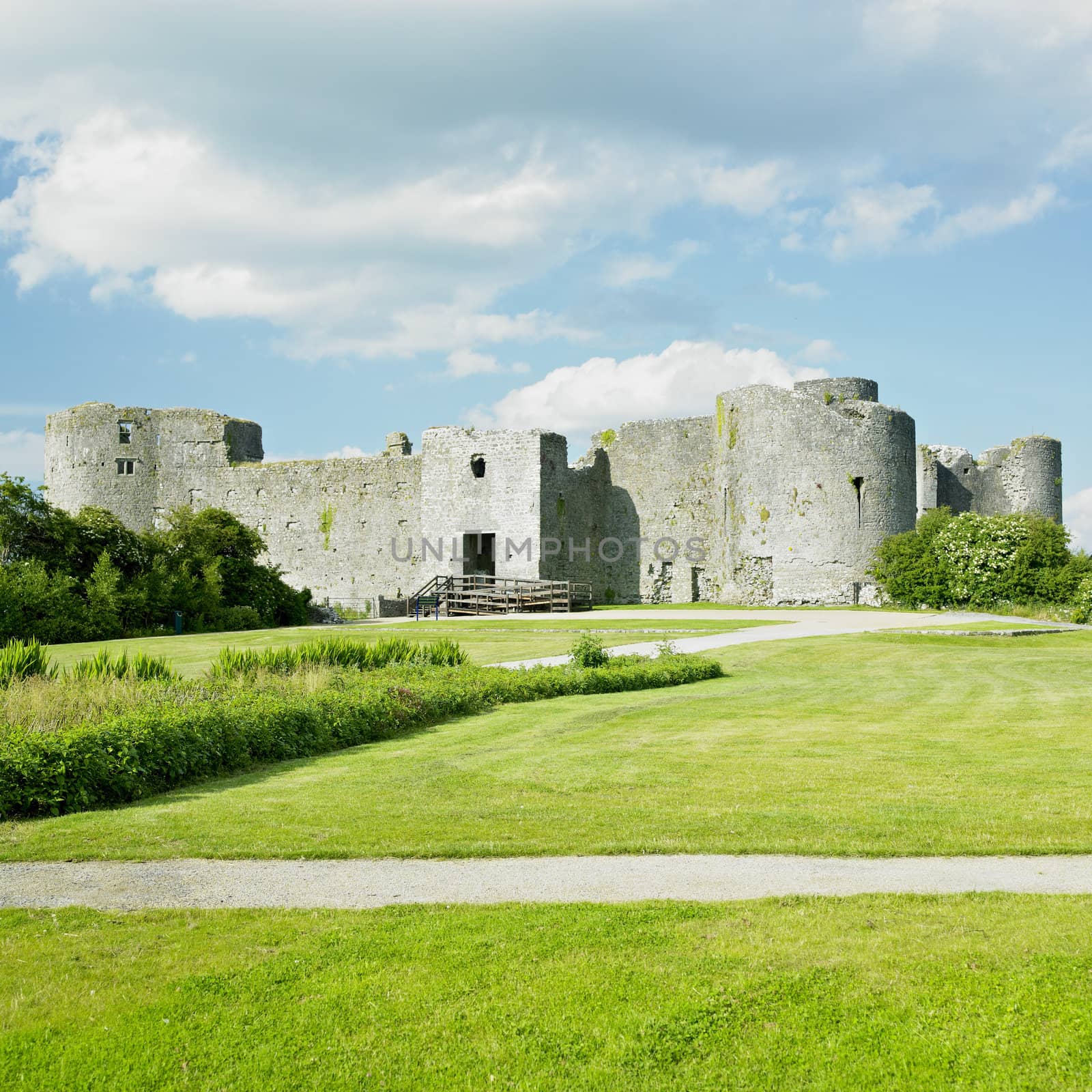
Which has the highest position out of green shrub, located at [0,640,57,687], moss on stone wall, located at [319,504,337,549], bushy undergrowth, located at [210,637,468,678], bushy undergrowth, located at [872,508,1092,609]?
moss on stone wall, located at [319,504,337,549]

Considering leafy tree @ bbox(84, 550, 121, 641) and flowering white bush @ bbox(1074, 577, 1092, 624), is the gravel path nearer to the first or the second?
leafy tree @ bbox(84, 550, 121, 641)

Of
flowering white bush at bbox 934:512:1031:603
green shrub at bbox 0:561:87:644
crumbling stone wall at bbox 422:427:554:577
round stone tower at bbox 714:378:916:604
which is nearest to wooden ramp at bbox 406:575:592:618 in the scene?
crumbling stone wall at bbox 422:427:554:577

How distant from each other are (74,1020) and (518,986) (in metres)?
1.86

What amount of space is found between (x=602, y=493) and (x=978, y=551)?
13.7 meters

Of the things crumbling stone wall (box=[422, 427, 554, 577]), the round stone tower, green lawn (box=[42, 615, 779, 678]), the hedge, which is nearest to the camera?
the hedge

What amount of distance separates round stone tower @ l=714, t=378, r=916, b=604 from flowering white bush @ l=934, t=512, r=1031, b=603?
2.26 meters

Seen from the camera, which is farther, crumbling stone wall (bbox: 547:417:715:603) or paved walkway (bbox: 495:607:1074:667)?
crumbling stone wall (bbox: 547:417:715:603)

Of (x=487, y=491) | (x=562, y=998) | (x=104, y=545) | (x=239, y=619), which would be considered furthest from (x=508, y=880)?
(x=487, y=491)

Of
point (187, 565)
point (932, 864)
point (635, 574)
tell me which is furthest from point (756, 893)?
point (635, 574)

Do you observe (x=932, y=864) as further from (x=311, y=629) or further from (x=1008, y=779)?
(x=311, y=629)

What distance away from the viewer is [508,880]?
19.3ft

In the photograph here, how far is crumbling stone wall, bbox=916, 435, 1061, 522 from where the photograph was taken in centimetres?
3822

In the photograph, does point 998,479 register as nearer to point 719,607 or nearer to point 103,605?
point 719,607

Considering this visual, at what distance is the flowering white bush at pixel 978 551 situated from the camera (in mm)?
28891
